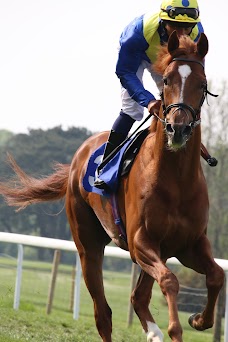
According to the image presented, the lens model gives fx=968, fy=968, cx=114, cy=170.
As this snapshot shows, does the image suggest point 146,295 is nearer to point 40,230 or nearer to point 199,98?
point 199,98

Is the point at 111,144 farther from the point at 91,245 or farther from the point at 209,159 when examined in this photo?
the point at 91,245

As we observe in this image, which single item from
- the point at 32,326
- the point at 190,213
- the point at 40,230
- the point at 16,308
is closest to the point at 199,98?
the point at 190,213

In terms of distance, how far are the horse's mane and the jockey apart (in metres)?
0.22

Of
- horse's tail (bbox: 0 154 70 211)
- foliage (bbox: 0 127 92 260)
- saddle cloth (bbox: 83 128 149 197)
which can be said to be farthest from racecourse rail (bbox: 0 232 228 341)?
foliage (bbox: 0 127 92 260)

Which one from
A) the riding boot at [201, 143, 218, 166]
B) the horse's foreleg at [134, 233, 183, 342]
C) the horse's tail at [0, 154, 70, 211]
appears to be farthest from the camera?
the horse's tail at [0, 154, 70, 211]

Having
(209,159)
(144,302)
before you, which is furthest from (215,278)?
(209,159)

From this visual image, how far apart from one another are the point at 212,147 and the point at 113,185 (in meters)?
23.8

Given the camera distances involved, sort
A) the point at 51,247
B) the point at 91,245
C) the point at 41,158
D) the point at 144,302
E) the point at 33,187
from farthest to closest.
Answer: the point at 41,158
the point at 51,247
the point at 33,187
the point at 91,245
the point at 144,302

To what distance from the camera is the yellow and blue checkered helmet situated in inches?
253

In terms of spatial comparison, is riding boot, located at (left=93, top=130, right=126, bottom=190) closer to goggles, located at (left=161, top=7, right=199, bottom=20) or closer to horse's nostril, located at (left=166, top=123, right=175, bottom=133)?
goggles, located at (left=161, top=7, right=199, bottom=20)

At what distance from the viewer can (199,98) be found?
5.95 metres

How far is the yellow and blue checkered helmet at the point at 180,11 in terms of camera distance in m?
6.42

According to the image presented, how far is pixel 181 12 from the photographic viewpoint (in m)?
6.43

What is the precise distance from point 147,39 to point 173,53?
0.55m
